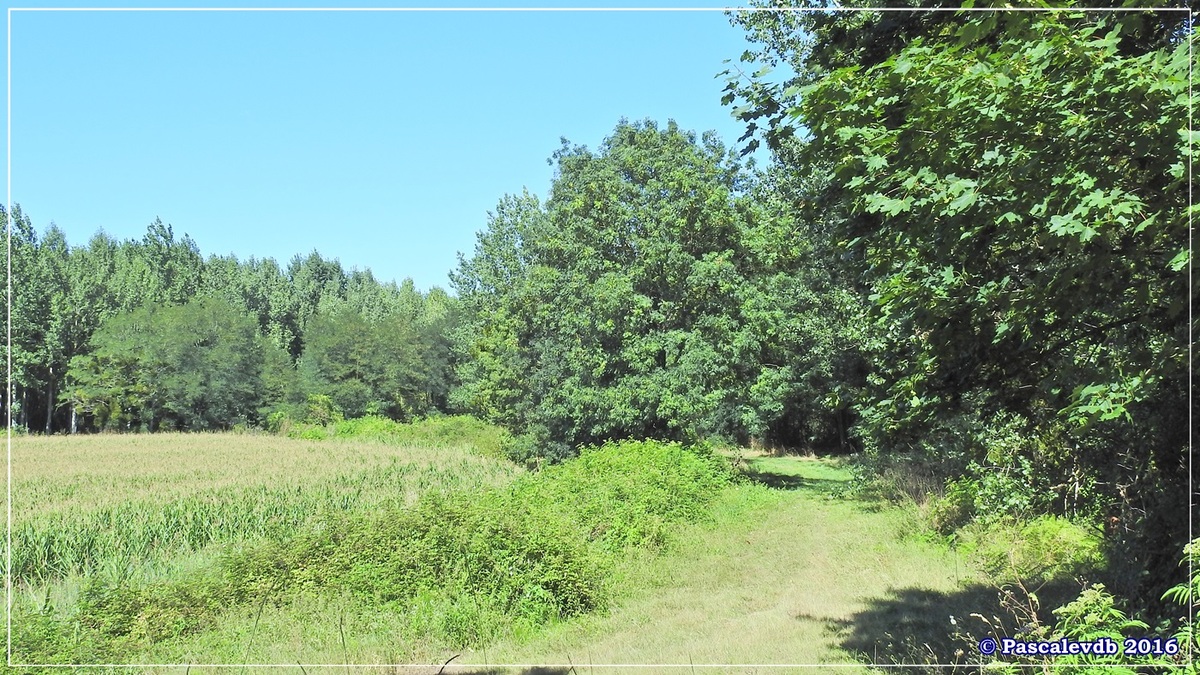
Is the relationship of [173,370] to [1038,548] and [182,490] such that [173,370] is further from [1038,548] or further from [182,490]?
[1038,548]

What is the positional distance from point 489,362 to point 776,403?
48.1ft

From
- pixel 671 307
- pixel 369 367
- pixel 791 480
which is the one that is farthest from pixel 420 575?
pixel 369 367

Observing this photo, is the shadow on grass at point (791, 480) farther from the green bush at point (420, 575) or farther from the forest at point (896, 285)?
the green bush at point (420, 575)

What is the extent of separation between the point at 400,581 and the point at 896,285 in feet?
22.7

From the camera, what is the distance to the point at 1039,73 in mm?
3662

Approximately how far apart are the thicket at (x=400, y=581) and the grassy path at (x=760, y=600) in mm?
591

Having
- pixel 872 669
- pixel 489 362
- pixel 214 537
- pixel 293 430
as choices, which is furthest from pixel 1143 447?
pixel 293 430

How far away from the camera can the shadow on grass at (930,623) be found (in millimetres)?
6039

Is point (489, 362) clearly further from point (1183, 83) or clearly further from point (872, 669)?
point (1183, 83)

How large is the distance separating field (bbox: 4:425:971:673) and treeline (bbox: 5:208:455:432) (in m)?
25.5

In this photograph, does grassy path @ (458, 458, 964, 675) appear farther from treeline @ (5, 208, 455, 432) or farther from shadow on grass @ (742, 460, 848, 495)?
treeline @ (5, 208, 455, 432)

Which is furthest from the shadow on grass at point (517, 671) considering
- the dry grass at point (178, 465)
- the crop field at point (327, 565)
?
the dry grass at point (178, 465)

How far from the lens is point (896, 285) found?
504cm

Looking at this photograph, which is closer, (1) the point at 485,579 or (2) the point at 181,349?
(1) the point at 485,579
